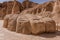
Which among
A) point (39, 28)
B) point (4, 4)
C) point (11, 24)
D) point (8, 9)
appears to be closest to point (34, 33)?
point (39, 28)

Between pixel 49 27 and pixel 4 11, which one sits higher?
pixel 4 11

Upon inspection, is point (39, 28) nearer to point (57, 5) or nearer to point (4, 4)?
point (57, 5)

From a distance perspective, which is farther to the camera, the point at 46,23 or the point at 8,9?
the point at 8,9

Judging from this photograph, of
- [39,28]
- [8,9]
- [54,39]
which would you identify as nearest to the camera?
[54,39]

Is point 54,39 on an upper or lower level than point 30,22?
lower

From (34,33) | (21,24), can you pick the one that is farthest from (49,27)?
(21,24)

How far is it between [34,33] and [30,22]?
662mm

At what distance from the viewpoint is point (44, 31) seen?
19.8 ft

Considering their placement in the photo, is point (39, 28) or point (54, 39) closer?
point (54, 39)

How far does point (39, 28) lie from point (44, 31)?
429 millimetres

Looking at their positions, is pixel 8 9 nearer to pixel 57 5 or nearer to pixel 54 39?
pixel 57 5

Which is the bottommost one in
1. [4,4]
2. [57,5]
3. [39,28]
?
[39,28]

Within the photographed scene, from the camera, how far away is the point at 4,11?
103 feet

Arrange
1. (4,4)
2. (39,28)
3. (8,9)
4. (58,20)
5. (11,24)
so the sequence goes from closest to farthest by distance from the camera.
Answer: (39,28)
(11,24)
(58,20)
(8,9)
(4,4)
